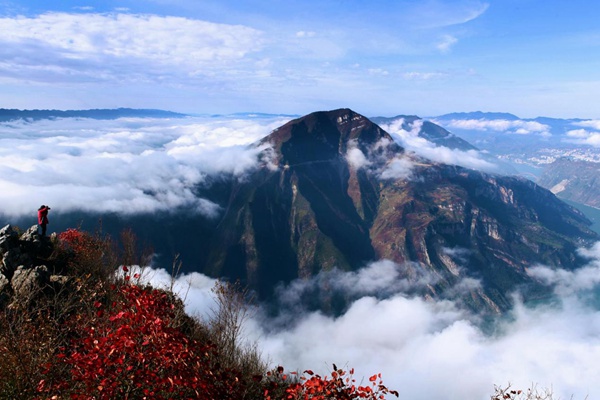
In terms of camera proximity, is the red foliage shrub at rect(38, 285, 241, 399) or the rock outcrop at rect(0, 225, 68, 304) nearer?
the red foliage shrub at rect(38, 285, 241, 399)

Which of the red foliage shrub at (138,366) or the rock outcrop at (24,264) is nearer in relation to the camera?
the red foliage shrub at (138,366)

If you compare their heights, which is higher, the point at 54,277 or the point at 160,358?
the point at 160,358

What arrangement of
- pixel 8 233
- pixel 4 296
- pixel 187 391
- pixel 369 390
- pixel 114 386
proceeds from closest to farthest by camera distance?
pixel 114 386 < pixel 369 390 < pixel 187 391 < pixel 4 296 < pixel 8 233

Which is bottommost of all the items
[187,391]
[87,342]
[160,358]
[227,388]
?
[187,391]

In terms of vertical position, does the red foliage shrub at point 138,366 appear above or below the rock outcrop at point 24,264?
above

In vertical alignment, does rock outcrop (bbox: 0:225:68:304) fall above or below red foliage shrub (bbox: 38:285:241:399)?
below

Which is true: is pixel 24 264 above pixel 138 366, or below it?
below

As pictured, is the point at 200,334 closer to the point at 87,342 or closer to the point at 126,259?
the point at 126,259

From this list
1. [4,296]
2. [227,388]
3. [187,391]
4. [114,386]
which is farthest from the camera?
[4,296]

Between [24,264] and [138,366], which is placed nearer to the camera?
[138,366]

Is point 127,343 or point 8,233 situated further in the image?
point 8,233

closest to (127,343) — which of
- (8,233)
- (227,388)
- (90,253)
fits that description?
(227,388)
